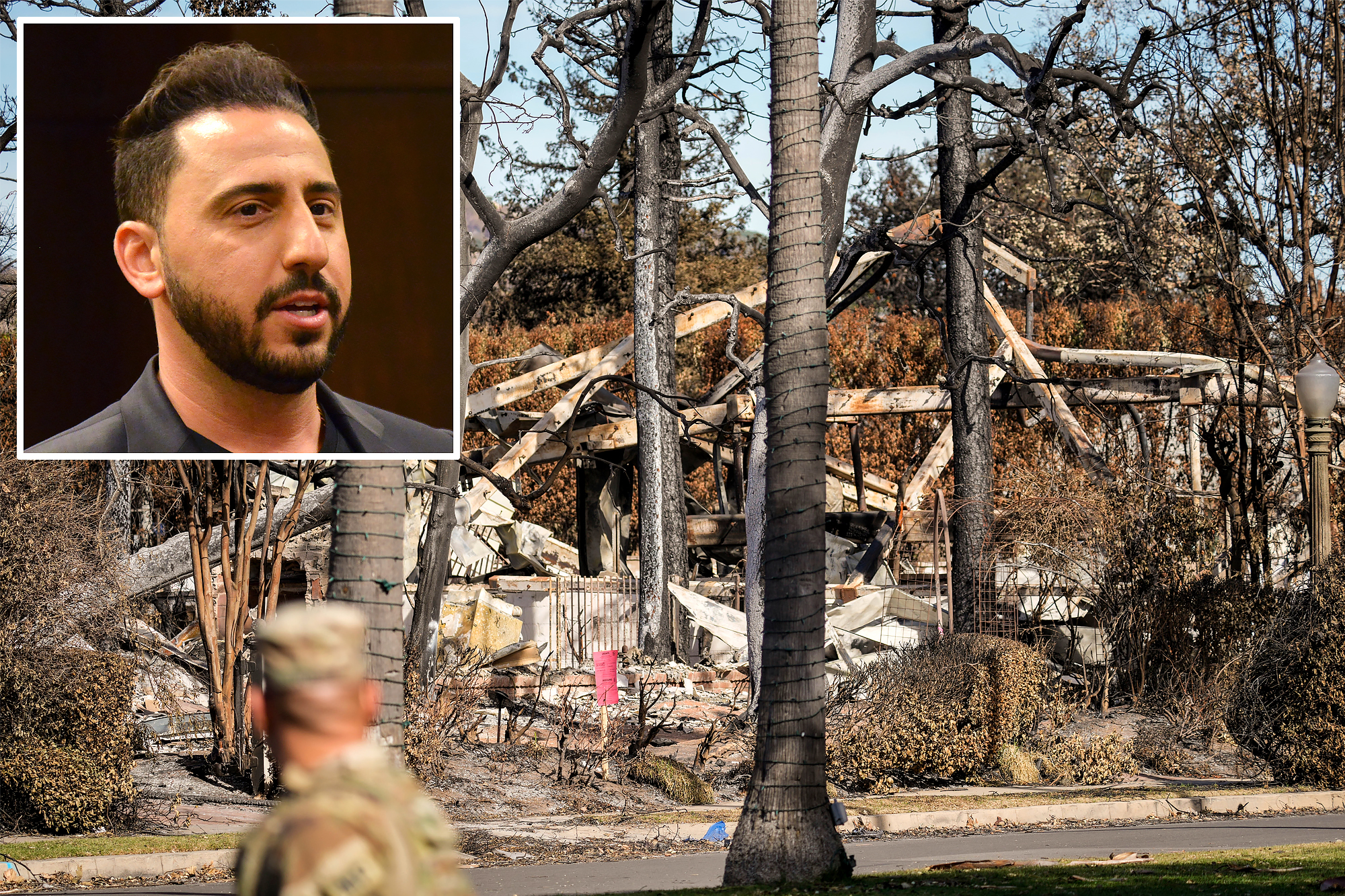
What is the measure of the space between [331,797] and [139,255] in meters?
8.44

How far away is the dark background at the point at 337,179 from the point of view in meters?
9.69

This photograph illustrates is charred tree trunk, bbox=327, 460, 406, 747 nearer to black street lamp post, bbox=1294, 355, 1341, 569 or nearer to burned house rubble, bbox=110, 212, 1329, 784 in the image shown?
burned house rubble, bbox=110, 212, 1329, 784

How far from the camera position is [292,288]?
9.72 meters

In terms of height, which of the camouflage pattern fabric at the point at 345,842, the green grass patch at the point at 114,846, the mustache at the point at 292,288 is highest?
the mustache at the point at 292,288

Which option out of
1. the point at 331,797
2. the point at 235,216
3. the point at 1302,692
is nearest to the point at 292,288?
the point at 235,216

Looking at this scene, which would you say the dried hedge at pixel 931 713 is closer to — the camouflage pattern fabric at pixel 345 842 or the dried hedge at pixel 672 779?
the dried hedge at pixel 672 779

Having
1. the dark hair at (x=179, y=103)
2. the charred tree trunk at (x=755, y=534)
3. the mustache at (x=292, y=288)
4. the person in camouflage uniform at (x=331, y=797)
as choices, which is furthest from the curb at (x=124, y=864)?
the person in camouflage uniform at (x=331, y=797)

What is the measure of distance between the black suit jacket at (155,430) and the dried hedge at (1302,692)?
830 centimetres

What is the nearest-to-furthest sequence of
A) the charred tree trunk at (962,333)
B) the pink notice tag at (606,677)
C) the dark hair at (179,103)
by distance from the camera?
the dark hair at (179,103)
the pink notice tag at (606,677)
the charred tree trunk at (962,333)

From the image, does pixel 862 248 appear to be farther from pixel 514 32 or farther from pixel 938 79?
pixel 514 32

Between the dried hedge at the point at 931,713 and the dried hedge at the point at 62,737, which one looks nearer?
the dried hedge at the point at 62,737

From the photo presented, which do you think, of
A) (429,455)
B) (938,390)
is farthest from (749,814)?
(938,390)

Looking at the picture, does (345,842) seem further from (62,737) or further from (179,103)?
(62,737)

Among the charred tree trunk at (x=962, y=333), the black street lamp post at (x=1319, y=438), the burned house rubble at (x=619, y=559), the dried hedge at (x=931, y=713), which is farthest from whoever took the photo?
the charred tree trunk at (x=962, y=333)
